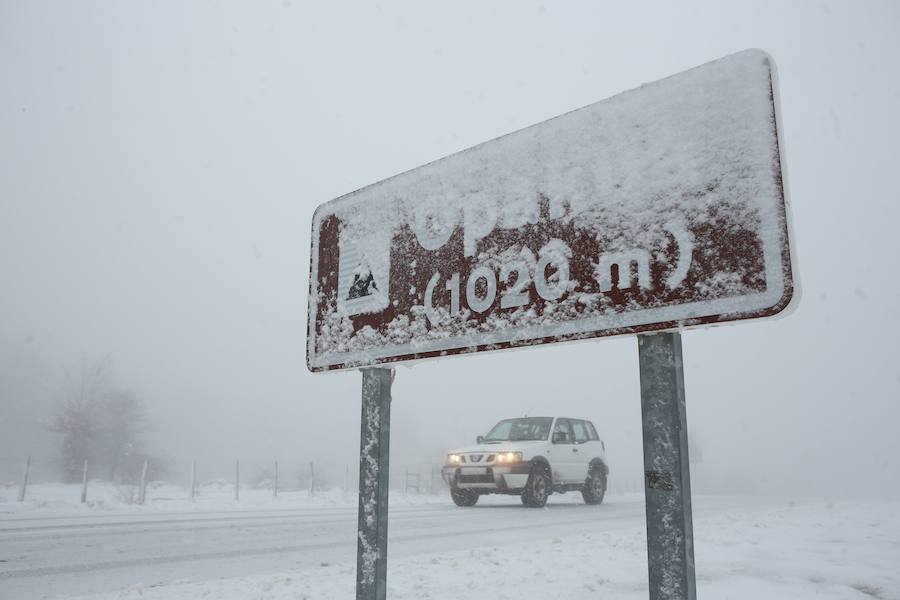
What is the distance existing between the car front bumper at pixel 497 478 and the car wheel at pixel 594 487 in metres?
2.49

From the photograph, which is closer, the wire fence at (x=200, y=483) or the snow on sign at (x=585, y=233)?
the snow on sign at (x=585, y=233)

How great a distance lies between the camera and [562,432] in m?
11.2

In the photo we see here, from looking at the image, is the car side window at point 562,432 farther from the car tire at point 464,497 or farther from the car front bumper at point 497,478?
the car tire at point 464,497

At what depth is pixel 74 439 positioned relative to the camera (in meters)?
38.2

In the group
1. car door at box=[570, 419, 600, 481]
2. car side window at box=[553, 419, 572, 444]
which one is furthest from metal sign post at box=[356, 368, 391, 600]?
car door at box=[570, 419, 600, 481]

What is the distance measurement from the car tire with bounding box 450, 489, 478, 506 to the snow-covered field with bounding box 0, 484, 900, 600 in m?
2.29

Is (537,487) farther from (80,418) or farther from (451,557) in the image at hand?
(80,418)

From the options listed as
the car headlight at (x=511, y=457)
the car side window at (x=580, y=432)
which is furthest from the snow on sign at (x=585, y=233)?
the car side window at (x=580, y=432)

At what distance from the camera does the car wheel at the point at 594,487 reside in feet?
41.3

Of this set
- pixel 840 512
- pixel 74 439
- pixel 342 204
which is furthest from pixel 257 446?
pixel 342 204

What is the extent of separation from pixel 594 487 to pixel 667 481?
12.4 meters

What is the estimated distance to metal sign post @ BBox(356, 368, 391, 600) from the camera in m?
1.82

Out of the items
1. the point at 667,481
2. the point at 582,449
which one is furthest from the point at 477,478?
the point at 667,481

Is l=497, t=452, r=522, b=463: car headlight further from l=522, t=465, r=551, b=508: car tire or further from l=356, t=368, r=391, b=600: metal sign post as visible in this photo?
l=356, t=368, r=391, b=600: metal sign post
